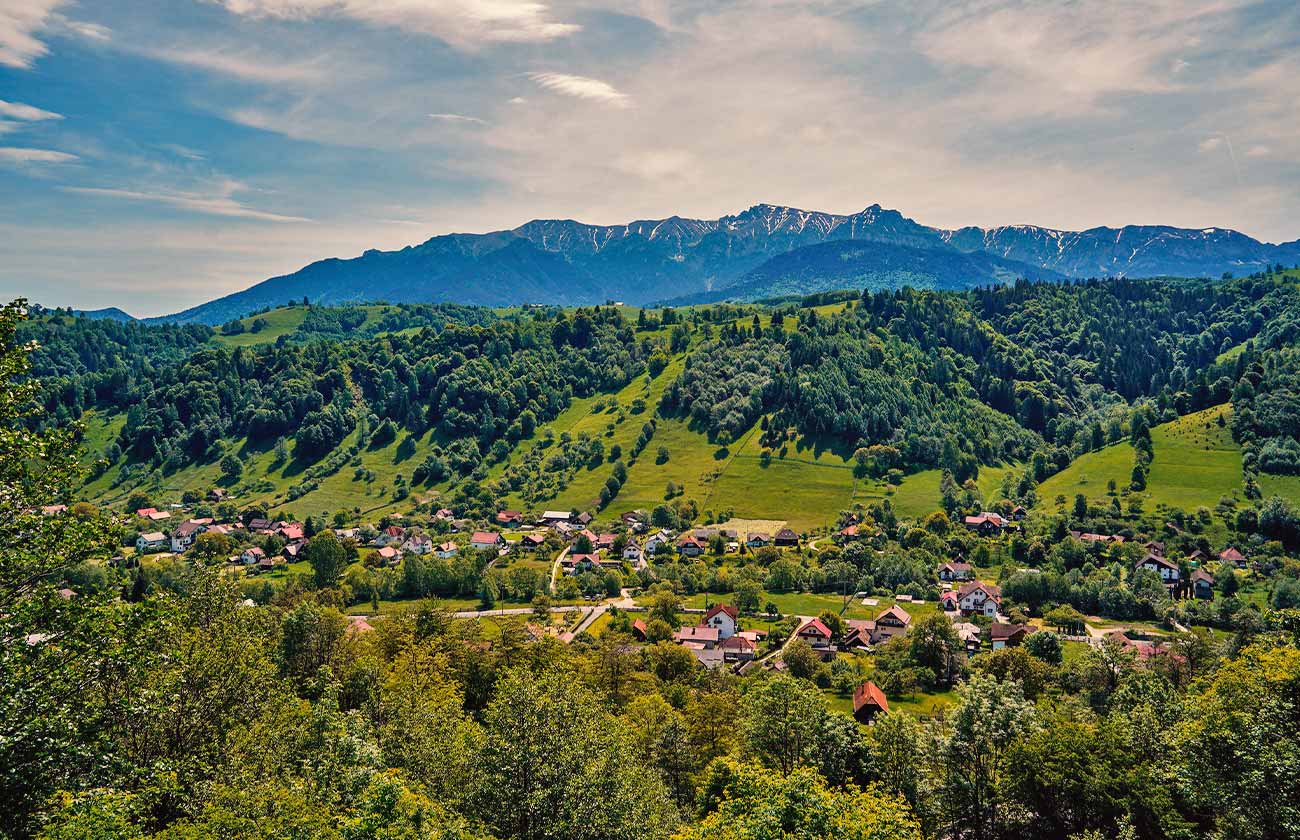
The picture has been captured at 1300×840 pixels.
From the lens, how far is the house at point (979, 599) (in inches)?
4351

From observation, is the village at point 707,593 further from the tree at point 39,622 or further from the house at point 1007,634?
the tree at point 39,622

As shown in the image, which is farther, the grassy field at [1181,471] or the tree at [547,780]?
the grassy field at [1181,471]

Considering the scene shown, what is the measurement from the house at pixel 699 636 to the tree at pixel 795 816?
69645 mm

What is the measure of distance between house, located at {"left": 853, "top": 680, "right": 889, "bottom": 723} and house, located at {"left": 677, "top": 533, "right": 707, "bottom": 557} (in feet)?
236

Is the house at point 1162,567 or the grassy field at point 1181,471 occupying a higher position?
the grassy field at point 1181,471

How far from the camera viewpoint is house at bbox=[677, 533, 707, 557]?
143762 millimetres

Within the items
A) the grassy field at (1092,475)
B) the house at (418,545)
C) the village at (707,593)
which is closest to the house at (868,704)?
the village at (707,593)

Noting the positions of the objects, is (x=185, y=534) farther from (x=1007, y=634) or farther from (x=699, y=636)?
(x=1007, y=634)

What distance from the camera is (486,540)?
149500mm

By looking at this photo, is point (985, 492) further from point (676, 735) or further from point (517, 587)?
point (676, 735)

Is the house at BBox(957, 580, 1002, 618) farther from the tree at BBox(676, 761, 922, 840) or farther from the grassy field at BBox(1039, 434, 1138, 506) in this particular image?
the tree at BBox(676, 761, 922, 840)

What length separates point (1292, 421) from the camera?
155m

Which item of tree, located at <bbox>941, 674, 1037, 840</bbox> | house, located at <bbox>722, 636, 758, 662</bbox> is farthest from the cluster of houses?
tree, located at <bbox>941, 674, 1037, 840</bbox>

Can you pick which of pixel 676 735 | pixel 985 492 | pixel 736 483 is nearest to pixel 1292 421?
pixel 985 492
